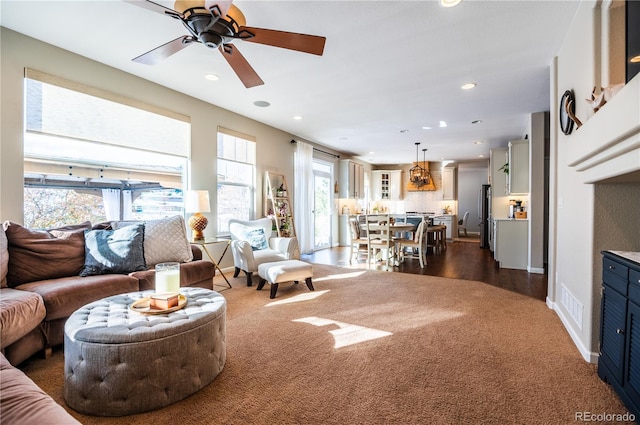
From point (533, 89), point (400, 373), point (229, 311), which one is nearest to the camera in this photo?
point (400, 373)

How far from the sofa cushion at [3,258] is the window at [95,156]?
718 mm

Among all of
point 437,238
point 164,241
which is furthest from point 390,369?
point 437,238

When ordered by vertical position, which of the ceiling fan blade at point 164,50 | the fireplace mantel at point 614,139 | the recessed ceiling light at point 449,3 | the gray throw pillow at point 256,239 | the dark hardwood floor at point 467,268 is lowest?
the dark hardwood floor at point 467,268

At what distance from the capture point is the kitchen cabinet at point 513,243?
5.46m

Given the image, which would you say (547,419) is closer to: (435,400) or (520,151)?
(435,400)

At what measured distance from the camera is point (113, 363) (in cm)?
161

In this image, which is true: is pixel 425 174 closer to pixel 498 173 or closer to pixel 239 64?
pixel 498 173

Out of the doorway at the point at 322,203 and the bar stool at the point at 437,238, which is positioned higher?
the doorway at the point at 322,203

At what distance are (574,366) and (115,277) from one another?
366 cm

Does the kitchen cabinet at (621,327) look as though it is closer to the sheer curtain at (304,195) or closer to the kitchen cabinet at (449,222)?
the sheer curtain at (304,195)

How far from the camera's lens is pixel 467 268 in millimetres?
5590

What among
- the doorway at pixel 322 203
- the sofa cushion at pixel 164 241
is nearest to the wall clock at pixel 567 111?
the sofa cushion at pixel 164 241

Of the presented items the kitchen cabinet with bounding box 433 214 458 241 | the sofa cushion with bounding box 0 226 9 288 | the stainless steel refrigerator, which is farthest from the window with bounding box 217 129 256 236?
the kitchen cabinet with bounding box 433 214 458 241

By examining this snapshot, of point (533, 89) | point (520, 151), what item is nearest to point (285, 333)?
point (533, 89)
